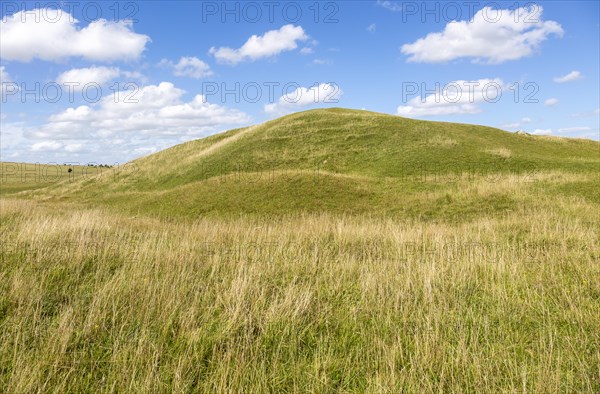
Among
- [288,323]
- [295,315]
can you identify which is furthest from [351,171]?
[288,323]

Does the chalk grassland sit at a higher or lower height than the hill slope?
lower

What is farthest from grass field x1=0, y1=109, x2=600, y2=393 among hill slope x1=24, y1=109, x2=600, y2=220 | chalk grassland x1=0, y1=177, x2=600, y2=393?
hill slope x1=24, y1=109, x2=600, y2=220

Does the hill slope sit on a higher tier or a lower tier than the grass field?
higher

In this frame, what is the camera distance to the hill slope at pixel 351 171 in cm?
2508

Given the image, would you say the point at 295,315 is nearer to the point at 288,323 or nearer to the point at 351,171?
the point at 288,323

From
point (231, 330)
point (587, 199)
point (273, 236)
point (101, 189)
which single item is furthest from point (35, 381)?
point (101, 189)

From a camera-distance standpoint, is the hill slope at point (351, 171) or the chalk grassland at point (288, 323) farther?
the hill slope at point (351, 171)

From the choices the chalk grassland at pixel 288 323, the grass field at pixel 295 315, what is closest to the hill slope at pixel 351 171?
the grass field at pixel 295 315

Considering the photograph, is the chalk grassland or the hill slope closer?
the chalk grassland

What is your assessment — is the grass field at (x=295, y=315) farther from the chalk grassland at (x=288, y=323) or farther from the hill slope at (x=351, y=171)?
the hill slope at (x=351, y=171)

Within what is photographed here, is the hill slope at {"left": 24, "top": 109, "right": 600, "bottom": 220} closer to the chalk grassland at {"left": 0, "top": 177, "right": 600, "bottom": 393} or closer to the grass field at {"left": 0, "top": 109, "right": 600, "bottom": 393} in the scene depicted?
the grass field at {"left": 0, "top": 109, "right": 600, "bottom": 393}

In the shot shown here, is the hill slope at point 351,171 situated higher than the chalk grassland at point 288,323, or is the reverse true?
the hill slope at point 351,171

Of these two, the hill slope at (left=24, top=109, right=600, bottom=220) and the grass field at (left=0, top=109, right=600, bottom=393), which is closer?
the grass field at (left=0, top=109, right=600, bottom=393)

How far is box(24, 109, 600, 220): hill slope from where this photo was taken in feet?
82.3
